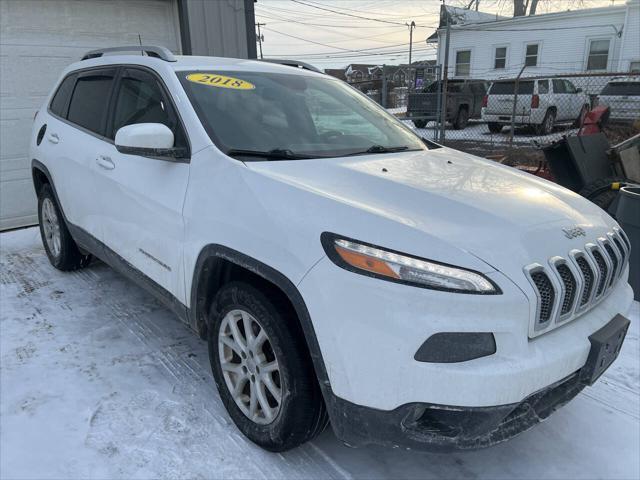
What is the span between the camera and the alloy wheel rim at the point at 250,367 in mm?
2285

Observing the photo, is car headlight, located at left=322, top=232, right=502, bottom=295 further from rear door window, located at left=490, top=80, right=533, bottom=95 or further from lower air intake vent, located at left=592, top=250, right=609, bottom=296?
rear door window, located at left=490, top=80, right=533, bottom=95

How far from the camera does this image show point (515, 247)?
195 cm

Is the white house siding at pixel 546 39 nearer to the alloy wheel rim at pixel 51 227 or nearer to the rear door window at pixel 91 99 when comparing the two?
the rear door window at pixel 91 99

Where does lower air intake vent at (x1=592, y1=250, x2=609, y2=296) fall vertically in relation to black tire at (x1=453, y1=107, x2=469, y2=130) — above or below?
above

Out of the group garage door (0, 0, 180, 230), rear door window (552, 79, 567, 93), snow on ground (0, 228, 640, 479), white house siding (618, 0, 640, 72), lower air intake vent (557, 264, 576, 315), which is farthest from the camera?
white house siding (618, 0, 640, 72)

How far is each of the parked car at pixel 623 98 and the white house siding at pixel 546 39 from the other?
19.2 ft

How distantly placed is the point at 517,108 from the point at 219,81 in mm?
14905

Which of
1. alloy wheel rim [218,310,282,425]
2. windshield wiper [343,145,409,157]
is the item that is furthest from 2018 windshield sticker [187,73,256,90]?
alloy wheel rim [218,310,282,425]

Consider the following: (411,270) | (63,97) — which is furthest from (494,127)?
(411,270)

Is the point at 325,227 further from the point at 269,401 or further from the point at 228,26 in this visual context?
the point at 228,26

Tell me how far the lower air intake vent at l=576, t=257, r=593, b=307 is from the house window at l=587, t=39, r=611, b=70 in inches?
881

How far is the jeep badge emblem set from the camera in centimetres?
216

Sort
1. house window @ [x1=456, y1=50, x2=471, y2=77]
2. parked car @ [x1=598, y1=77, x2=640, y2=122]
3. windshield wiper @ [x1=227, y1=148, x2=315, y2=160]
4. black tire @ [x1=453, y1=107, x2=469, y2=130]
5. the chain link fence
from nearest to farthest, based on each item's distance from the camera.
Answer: windshield wiper @ [x1=227, y1=148, x2=315, y2=160]
the chain link fence
parked car @ [x1=598, y1=77, x2=640, y2=122]
black tire @ [x1=453, y1=107, x2=469, y2=130]
house window @ [x1=456, y1=50, x2=471, y2=77]

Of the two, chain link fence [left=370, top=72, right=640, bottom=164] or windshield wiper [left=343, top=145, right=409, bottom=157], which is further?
chain link fence [left=370, top=72, right=640, bottom=164]
